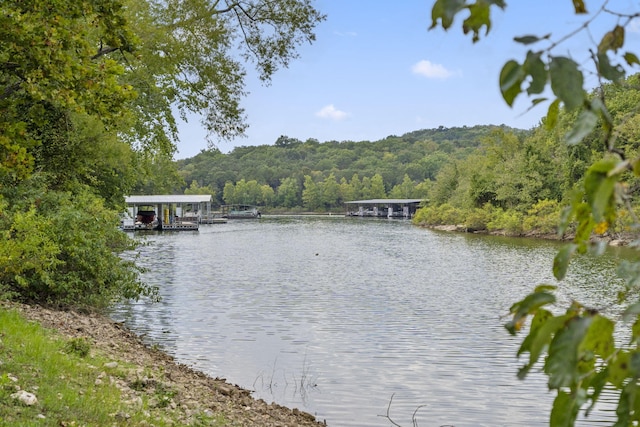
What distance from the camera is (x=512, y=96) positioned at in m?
1.45

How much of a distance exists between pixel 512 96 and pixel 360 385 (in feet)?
32.6

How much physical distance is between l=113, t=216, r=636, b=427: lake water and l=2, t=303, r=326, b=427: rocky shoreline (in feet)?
2.32

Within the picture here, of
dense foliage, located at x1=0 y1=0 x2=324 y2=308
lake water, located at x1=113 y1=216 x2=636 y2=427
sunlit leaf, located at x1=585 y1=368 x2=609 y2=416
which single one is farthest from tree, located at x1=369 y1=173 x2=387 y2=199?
sunlit leaf, located at x1=585 y1=368 x2=609 y2=416

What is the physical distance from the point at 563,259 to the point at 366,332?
46.3 feet

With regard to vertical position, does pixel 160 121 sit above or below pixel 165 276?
above

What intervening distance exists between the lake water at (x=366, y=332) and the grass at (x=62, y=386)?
9.79 ft

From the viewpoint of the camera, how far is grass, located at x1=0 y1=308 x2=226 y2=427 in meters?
5.70

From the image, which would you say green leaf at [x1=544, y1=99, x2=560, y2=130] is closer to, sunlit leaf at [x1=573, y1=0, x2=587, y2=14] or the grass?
sunlit leaf at [x1=573, y1=0, x2=587, y2=14]

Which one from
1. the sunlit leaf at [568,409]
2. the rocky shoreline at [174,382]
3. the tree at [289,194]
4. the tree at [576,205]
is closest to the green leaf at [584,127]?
the tree at [576,205]

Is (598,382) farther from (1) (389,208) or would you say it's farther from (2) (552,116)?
(1) (389,208)

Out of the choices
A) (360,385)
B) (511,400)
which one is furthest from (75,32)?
(511,400)

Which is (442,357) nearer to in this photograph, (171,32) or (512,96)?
(171,32)

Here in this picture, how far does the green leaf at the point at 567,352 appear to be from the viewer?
4.26 feet

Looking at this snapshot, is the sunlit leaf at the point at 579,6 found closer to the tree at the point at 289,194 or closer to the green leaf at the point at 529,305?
the green leaf at the point at 529,305
